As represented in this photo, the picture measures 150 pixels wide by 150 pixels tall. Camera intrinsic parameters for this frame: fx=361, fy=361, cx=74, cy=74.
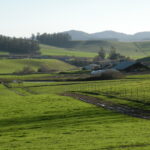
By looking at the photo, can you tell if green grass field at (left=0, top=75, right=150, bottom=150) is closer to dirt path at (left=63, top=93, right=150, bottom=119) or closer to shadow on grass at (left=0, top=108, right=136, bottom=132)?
shadow on grass at (left=0, top=108, right=136, bottom=132)

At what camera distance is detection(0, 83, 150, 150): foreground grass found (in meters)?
26.3

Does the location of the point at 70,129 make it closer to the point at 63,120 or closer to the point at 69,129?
the point at 69,129

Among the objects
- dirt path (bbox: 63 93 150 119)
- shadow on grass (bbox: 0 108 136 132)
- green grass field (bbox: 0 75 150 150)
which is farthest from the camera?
dirt path (bbox: 63 93 150 119)

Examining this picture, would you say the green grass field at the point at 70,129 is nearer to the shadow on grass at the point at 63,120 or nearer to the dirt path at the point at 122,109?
the shadow on grass at the point at 63,120

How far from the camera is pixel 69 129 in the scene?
34.0 meters

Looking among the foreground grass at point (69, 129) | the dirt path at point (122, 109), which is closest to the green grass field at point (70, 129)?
the foreground grass at point (69, 129)

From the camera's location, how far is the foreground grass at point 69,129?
2628 centimetres

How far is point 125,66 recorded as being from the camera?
14450 cm

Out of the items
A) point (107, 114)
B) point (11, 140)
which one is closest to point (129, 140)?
point (11, 140)

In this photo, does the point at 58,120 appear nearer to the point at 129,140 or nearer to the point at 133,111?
the point at 133,111

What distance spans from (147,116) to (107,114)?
15.8ft

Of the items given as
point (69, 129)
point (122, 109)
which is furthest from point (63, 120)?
point (122, 109)

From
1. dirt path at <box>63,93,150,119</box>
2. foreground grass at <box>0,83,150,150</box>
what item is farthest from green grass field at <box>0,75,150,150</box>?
dirt path at <box>63,93,150,119</box>

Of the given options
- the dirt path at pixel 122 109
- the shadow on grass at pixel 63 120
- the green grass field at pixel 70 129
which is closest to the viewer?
the green grass field at pixel 70 129
